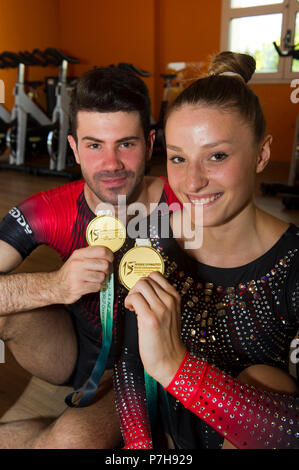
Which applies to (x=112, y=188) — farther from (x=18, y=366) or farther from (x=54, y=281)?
(x=18, y=366)

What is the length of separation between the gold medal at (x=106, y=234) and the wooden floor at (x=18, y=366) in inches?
35.4

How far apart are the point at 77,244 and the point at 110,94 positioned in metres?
0.53

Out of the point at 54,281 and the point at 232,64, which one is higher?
the point at 232,64

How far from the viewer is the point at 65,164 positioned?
Result: 5.49m

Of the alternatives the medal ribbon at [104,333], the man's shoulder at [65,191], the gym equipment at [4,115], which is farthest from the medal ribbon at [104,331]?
the gym equipment at [4,115]

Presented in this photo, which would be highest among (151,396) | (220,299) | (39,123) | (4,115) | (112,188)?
(4,115)

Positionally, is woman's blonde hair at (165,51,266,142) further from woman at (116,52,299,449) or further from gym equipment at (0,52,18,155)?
gym equipment at (0,52,18,155)

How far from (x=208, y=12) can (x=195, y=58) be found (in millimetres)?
681

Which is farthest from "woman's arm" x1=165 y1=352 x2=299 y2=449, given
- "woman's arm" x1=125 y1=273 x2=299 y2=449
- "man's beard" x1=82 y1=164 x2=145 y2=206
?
"man's beard" x1=82 y1=164 x2=145 y2=206

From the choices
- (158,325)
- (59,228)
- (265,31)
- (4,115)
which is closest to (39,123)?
(4,115)

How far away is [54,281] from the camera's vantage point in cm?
106

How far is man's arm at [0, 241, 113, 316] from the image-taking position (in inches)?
36.0

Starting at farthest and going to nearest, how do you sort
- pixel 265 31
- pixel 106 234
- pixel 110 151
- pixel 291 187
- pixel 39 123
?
pixel 39 123
pixel 265 31
pixel 291 187
pixel 110 151
pixel 106 234

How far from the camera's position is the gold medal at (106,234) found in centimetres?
97
